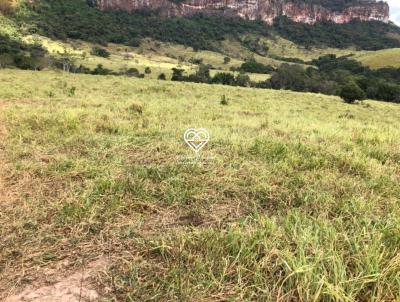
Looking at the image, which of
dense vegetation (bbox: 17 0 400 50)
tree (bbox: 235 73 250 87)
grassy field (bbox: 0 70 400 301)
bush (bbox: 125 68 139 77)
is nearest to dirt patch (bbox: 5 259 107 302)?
grassy field (bbox: 0 70 400 301)

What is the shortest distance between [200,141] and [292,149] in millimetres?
1510

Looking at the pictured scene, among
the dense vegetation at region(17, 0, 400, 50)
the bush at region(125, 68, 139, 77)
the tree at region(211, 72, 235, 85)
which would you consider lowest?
the bush at region(125, 68, 139, 77)

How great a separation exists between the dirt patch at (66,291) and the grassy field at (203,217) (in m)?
0.07

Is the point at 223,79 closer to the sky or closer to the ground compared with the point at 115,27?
closer to the ground

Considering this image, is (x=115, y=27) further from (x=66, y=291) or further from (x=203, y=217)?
(x=66, y=291)

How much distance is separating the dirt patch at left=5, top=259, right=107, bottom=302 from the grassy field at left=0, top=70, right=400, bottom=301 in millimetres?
65

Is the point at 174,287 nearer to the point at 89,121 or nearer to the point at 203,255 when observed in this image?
the point at 203,255

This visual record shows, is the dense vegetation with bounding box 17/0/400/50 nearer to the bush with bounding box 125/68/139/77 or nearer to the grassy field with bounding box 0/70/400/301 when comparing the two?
the bush with bounding box 125/68/139/77

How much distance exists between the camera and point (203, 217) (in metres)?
3.95

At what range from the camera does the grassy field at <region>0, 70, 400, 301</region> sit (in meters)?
2.79

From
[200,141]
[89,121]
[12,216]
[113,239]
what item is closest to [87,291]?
[113,239]

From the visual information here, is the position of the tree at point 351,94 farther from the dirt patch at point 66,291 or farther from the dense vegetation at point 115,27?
the dense vegetation at point 115,27

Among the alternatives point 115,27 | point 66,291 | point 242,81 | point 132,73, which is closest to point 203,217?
point 66,291

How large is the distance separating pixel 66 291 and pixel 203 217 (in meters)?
1.51
